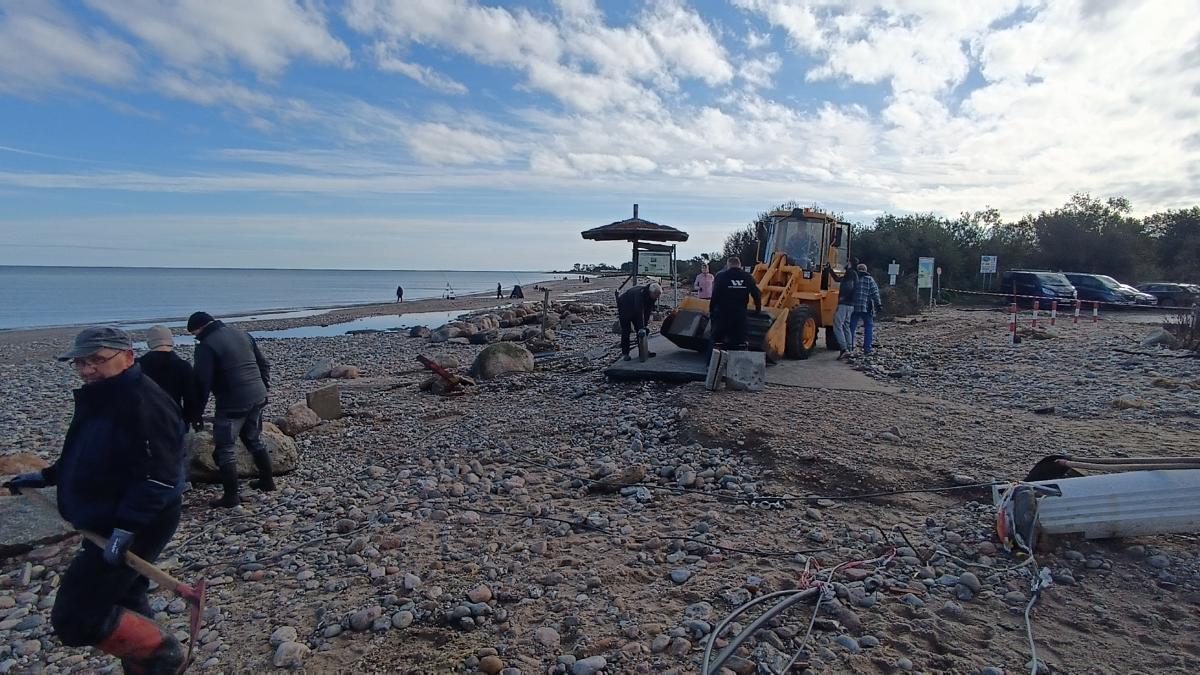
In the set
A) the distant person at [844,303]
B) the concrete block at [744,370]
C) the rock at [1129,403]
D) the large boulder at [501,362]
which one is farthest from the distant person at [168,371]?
the distant person at [844,303]

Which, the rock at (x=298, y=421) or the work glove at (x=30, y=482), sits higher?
the work glove at (x=30, y=482)

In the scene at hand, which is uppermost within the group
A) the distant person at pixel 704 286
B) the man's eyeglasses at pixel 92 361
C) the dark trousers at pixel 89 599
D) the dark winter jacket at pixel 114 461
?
the distant person at pixel 704 286

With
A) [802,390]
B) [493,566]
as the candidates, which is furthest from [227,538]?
[802,390]

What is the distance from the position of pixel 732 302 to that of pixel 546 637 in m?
6.80

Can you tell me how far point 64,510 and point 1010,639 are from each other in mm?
4384

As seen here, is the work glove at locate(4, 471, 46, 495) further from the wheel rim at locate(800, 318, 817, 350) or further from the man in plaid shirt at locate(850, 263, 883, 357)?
the man in plaid shirt at locate(850, 263, 883, 357)

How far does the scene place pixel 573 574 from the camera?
173 inches

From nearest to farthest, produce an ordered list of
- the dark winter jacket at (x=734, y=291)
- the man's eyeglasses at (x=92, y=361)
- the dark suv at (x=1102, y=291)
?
the man's eyeglasses at (x=92, y=361) → the dark winter jacket at (x=734, y=291) → the dark suv at (x=1102, y=291)

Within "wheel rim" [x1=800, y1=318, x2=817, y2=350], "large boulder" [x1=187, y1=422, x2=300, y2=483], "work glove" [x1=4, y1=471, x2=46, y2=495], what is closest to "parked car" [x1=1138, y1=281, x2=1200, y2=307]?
"wheel rim" [x1=800, y1=318, x2=817, y2=350]

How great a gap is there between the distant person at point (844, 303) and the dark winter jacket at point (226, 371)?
9967 millimetres

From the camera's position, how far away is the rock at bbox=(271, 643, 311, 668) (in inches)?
140

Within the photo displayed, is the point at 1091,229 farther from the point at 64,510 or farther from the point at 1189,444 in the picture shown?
the point at 64,510

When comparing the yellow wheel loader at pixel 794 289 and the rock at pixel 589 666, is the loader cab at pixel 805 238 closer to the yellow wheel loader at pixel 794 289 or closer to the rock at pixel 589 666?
the yellow wheel loader at pixel 794 289

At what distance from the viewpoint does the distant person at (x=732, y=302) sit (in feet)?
32.1
